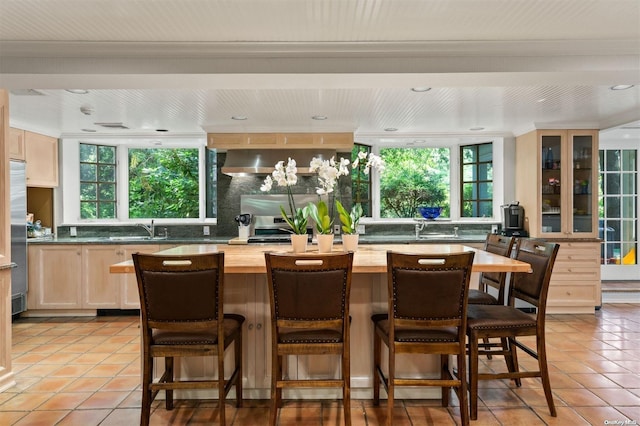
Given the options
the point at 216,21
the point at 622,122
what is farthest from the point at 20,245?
the point at 622,122

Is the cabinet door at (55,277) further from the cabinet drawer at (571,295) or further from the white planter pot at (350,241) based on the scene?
the cabinet drawer at (571,295)

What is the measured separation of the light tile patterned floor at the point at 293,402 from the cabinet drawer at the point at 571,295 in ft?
2.45

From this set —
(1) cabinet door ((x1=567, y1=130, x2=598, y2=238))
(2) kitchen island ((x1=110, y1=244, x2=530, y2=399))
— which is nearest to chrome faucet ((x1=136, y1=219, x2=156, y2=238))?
(2) kitchen island ((x1=110, y1=244, x2=530, y2=399))

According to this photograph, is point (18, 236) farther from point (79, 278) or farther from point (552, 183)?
point (552, 183)

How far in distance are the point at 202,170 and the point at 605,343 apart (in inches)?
194

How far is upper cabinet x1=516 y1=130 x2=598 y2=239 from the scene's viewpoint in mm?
4699

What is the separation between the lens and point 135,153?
559 cm

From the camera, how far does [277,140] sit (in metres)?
4.82

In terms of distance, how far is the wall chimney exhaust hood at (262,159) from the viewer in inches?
188

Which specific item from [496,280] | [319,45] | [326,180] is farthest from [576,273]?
[319,45]

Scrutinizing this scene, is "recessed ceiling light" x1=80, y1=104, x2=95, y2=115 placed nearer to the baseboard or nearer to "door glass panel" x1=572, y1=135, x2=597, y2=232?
"door glass panel" x1=572, y1=135, x2=597, y2=232

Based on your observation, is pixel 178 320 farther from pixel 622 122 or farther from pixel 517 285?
pixel 622 122

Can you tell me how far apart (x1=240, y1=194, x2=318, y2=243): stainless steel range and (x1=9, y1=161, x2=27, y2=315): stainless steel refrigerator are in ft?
7.77

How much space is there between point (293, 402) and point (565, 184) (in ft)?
13.3
